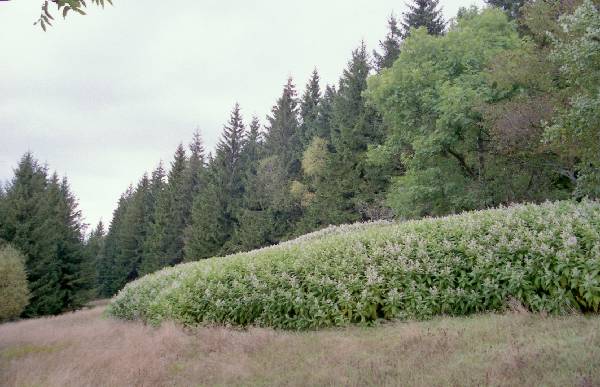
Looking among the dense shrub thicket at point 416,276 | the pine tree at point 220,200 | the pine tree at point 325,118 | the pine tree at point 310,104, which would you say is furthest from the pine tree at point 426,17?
the dense shrub thicket at point 416,276

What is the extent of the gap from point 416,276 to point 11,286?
75.1 feet

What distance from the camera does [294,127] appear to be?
156ft

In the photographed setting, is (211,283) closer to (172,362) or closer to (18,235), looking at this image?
(172,362)

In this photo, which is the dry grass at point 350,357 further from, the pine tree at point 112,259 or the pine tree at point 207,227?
the pine tree at point 112,259

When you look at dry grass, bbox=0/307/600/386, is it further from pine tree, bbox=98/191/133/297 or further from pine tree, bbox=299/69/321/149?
pine tree, bbox=98/191/133/297

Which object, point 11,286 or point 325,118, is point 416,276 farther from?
point 325,118

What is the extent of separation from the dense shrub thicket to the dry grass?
0.58 meters

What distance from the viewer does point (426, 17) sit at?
110 ft

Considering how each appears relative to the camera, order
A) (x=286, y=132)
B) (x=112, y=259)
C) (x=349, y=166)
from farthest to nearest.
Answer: (x=112, y=259) < (x=286, y=132) < (x=349, y=166)

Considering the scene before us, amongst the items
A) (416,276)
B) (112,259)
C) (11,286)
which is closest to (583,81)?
(416,276)

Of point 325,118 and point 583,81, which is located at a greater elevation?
point 325,118

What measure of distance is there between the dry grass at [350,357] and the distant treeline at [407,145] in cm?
584

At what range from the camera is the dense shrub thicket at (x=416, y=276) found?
777 centimetres

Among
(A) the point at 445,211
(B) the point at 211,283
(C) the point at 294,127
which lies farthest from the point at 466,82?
(C) the point at 294,127
